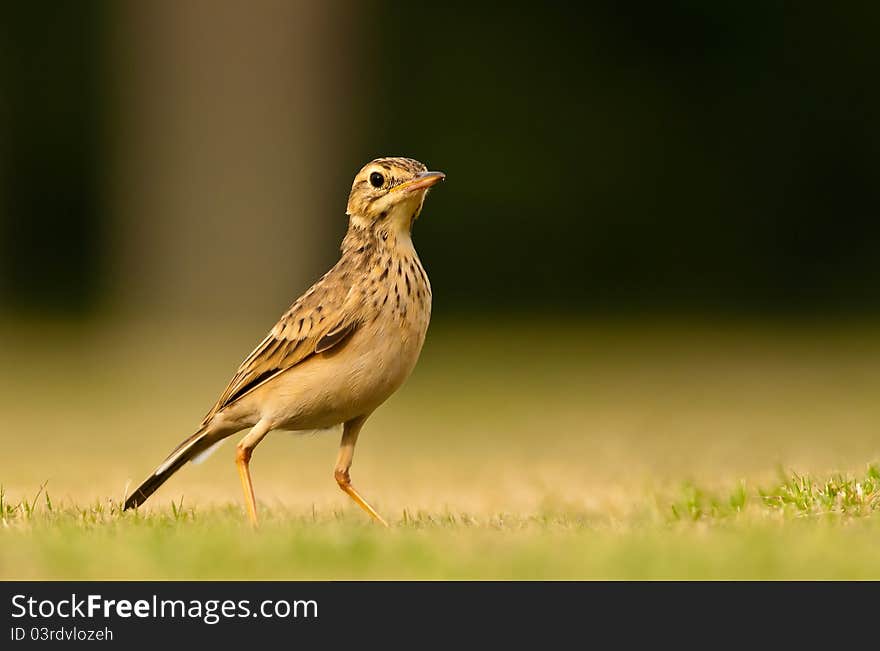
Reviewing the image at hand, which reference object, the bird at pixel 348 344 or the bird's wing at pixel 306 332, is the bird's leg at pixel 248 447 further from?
the bird's wing at pixel 306 332

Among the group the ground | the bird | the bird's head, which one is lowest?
the ground

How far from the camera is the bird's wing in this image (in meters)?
7.03

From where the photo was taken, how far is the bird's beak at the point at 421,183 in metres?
7.20

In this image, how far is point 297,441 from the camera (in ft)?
52.9

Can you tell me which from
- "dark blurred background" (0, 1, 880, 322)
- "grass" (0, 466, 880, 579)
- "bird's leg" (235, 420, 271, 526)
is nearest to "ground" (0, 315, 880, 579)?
"grass" (0, 466, 880, 579)

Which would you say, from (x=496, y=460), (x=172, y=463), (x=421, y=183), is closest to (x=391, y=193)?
(x=421, y=183)

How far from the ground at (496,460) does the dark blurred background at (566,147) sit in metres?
2.68

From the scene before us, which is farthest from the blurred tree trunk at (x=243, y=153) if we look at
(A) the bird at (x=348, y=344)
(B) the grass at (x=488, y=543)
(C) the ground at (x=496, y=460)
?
(B) the grass at (x=488, y=543)

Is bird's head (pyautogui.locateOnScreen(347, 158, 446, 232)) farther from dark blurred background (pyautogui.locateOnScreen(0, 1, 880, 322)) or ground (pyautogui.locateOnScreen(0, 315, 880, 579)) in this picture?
dark blurred background (pyautogui.locateOnScreen(0, 1, 880, 322))

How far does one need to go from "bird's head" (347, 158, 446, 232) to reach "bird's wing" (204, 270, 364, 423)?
1.11 ft

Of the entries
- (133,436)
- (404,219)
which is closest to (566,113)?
(133,436)

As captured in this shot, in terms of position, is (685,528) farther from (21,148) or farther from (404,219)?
(21,148)

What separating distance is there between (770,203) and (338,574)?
25.1 m

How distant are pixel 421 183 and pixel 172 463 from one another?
1818 millimetres
